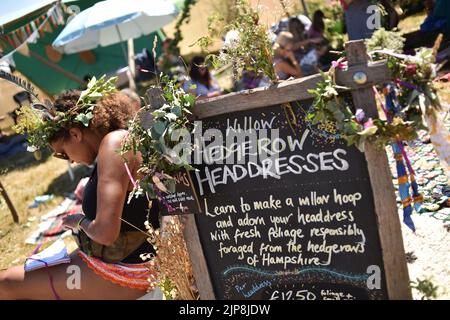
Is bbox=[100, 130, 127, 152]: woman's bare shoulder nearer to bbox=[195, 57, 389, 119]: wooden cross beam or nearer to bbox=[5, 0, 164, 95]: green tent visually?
bbox=[195, 57, 389, 119]: wooden cross beam

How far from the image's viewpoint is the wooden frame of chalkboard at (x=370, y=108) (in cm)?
190

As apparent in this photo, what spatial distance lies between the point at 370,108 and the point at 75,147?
1658 millimetres

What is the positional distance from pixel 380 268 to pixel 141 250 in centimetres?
128

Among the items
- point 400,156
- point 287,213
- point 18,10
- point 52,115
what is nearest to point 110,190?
point 52,115

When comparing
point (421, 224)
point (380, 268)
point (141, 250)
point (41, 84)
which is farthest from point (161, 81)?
point (41, 84)

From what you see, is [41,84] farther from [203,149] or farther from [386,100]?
[386,100]

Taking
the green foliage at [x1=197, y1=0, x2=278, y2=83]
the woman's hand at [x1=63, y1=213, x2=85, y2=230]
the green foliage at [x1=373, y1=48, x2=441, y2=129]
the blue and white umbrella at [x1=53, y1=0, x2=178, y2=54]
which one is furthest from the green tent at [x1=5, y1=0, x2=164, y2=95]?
the green foliage at [x1=373, y1=48, x2=441, y2=129]

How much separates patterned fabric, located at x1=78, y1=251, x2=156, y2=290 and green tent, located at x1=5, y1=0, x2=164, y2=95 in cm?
680

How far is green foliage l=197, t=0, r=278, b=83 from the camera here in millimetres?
2061

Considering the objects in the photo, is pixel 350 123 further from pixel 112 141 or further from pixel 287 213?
pixel 112 141

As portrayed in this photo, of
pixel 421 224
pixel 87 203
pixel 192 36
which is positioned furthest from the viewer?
pixel 192 36

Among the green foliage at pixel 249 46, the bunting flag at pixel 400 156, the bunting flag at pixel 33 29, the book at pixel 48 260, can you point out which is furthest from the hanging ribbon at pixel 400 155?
the bunting flag at pixel 33 29

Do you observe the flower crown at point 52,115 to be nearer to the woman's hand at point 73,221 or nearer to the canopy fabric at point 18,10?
the woman's hand at point 73,221

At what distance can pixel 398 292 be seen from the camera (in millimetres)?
2107
